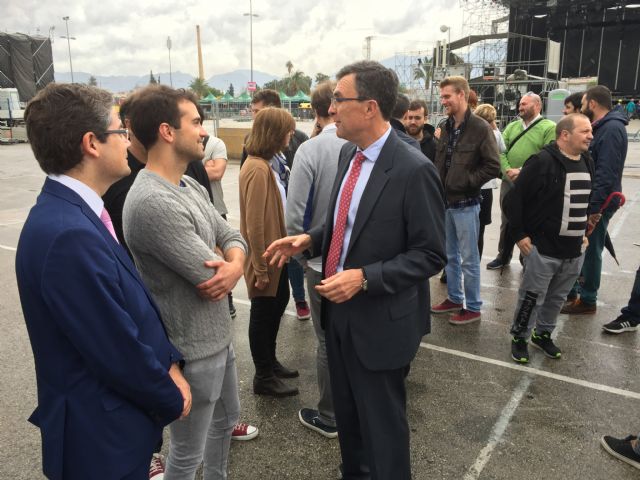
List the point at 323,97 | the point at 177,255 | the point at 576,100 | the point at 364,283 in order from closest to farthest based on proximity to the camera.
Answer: the point at 177,255 < the point at 364,283 < the point at 323,97 < the point at 576,100

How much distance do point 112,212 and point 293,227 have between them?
Result: 106 centimetres

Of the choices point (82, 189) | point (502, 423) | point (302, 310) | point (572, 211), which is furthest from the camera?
point (302, 310)

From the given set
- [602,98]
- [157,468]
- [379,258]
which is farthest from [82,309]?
[602,98]

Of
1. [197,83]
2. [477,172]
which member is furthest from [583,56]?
[197,83]

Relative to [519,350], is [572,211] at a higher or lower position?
higher

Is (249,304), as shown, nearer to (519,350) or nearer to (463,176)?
(463,176)

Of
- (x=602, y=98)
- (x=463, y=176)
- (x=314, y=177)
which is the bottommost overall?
(x=463, y=176)

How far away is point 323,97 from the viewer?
3.23 meters

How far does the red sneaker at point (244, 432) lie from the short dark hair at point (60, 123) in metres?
2.07

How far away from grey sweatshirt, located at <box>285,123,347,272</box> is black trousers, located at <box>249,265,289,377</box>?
473 mm

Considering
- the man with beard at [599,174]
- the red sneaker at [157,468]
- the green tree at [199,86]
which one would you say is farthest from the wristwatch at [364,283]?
the green tree at [199,86]

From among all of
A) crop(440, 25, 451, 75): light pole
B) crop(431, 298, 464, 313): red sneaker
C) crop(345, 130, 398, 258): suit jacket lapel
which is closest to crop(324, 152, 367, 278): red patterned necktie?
crop(345, 130, 398, 258): suit jacket lapel

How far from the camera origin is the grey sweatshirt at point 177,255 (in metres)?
1.75

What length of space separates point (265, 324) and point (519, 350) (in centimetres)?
210
